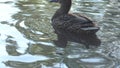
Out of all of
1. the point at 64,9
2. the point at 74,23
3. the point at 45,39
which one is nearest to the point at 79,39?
the point at 74,23

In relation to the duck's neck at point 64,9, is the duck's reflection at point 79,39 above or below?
below

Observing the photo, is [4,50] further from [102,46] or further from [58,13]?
[58,13]

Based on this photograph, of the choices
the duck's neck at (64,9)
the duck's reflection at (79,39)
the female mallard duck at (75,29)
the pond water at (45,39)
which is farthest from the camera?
the duck's neck at (64,9)

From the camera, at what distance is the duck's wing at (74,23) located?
413 inches

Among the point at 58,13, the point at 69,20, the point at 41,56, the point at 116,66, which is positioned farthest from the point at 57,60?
the point at 58,13

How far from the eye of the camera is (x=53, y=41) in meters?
9.59

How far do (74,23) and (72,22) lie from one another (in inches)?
3.6

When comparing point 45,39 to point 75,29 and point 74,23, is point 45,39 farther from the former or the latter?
point 74,23

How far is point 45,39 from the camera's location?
379 inches

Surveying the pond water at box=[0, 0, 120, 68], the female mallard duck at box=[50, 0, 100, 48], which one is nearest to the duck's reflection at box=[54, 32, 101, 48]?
the female mallard duck at box=[50, 0, 100, 48]

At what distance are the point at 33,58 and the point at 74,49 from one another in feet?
3.57

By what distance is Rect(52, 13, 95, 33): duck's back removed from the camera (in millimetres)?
10541

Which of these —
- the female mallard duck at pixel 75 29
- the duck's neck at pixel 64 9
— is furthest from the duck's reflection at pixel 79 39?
the duck's neck at pixel 64 9

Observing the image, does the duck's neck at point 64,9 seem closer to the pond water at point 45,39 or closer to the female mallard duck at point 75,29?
the female mallard duck at point 75,29
